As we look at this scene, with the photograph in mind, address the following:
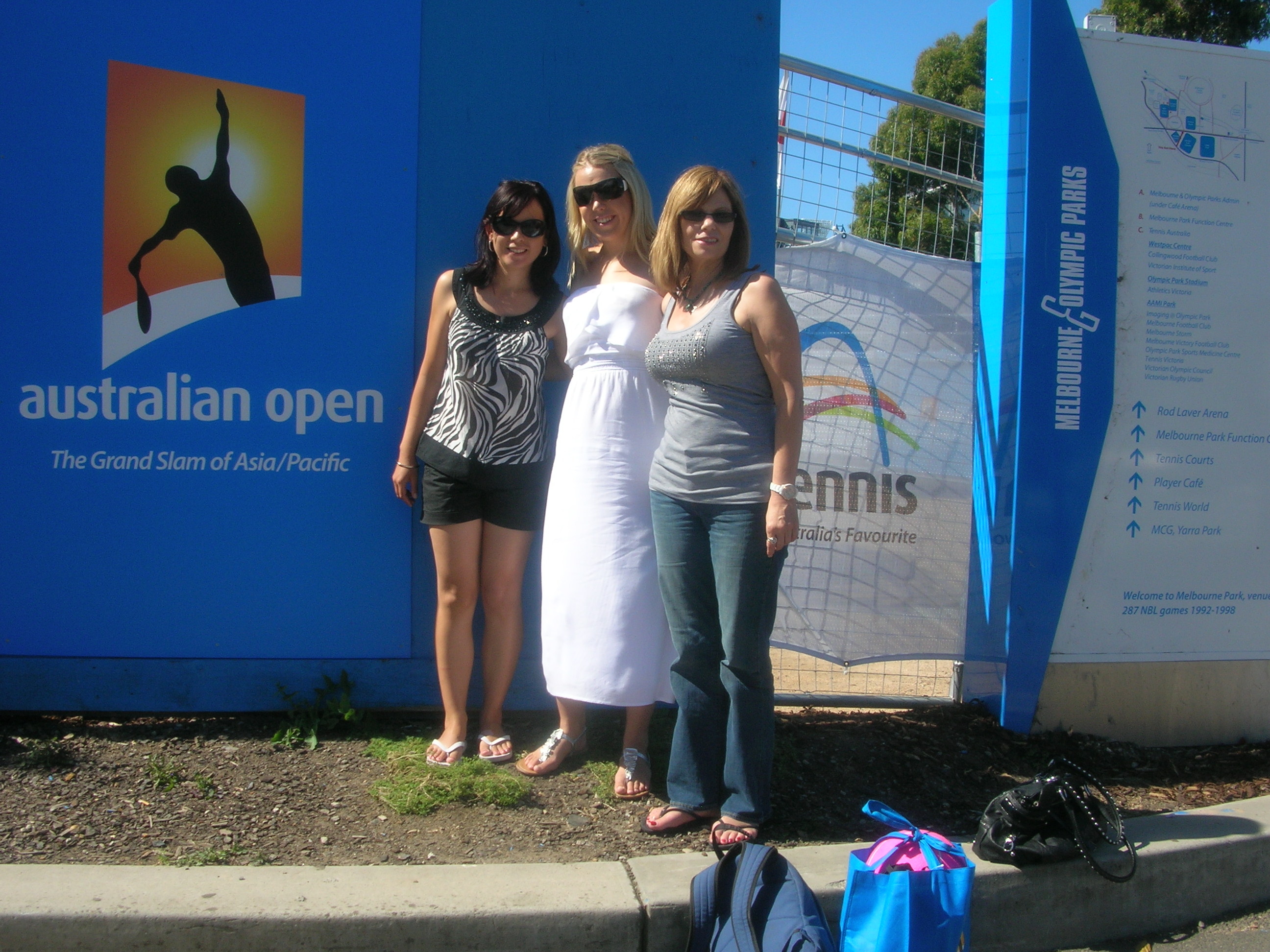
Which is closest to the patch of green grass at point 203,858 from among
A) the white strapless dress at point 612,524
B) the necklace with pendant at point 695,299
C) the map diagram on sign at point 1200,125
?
the white strapless dress at point 612,524

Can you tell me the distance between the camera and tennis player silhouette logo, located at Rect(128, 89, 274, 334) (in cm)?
348

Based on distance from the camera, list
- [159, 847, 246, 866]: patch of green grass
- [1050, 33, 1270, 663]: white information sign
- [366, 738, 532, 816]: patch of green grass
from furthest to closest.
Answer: [1050, 33, 1270, 663]: white information sign, [366, 738, 532, 816]: patch of green grass, [159, 847, 246, 866]: patch of green grass

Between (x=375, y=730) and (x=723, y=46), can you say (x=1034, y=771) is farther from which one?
(x=723, y=46)

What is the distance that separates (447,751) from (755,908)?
4.36 ft

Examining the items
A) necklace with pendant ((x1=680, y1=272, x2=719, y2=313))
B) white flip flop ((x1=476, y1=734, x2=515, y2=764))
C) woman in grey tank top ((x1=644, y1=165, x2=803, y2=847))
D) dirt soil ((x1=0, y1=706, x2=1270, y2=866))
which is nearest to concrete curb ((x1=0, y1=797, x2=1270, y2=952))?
dirt soil ((x1=0, y1=706, x2=1270, y2=866))

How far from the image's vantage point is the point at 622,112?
3646 millimetres

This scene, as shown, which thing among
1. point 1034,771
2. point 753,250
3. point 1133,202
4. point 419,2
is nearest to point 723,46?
point 753,250

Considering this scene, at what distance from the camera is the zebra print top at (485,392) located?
3.24m

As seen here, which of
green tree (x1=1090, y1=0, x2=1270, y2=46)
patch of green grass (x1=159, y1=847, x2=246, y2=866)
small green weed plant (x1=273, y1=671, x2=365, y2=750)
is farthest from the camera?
green tree (x1=1090, y1=0, x2=1270, y2=46)

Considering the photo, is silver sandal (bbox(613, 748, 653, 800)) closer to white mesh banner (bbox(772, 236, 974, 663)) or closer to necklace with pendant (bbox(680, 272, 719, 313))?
white mesh banner (bbox(772, 236, 974, 663))

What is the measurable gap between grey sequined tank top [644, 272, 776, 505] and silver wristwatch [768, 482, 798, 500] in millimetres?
50

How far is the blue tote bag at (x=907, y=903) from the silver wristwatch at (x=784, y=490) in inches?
37.9

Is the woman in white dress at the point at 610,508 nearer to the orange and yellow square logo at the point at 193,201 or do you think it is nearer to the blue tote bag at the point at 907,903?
the blue tote bag at the point at 907,903

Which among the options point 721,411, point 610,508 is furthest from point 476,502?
point 721,411
